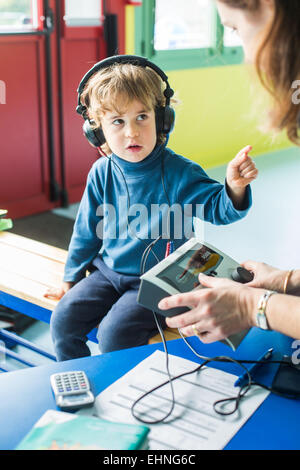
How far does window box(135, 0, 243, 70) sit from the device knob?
Result: 3398mm

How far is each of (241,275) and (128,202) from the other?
1.98ft

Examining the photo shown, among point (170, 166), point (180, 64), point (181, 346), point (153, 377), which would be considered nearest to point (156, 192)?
point (170, 166)

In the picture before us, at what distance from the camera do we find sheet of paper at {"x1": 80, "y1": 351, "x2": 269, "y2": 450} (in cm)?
91

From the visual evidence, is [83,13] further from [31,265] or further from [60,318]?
[60,318]

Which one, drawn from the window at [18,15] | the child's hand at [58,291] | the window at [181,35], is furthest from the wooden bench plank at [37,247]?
the window at [181,35]

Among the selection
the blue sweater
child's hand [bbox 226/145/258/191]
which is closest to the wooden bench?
the blue sweater

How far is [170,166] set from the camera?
1.75 meters

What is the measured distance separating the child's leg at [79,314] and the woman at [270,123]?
734 mm

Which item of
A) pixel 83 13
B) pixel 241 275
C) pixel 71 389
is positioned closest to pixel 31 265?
pixel 241 275

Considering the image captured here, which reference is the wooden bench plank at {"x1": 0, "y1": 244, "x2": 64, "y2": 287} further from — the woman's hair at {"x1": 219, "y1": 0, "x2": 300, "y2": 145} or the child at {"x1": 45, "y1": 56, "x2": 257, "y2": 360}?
the woman's hair at {"x1": 219, "y1": 0, "x2": 300, "y2": 145}

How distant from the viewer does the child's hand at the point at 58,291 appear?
1.98m

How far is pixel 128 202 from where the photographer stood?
1773 mm

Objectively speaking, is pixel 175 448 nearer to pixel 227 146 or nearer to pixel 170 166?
pixel 170 166
